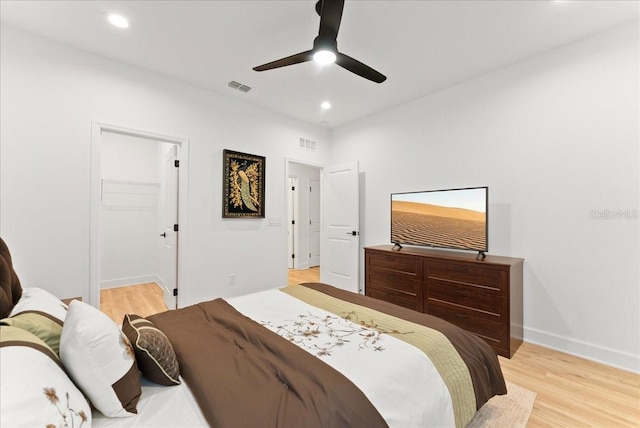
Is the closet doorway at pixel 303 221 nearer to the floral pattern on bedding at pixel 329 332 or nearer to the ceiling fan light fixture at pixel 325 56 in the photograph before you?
the ceiling fan light fixture at pixel 325 56

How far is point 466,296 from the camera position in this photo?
109 inches

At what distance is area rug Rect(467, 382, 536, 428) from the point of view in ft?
5.56

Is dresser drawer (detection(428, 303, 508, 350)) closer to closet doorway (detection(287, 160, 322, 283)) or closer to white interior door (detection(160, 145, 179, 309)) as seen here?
white interior door (detection(160, 145, 179, 309))

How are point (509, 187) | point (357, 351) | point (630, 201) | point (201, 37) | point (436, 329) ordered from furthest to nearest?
point (509, 187) < point (201, 37) < point (630, 201) < point (436, 329) < point (357, 351)

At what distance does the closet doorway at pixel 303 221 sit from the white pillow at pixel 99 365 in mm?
5347

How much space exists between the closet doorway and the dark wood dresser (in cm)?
318

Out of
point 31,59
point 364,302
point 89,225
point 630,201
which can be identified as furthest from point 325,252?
point 31,59

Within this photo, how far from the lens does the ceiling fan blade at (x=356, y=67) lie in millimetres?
1958

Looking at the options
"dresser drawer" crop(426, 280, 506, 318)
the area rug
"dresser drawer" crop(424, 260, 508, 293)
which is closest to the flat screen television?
"dresser drawer" crop(424, 260, 508, 293)

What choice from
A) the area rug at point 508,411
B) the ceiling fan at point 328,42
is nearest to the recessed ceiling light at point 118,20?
the ceiling fan at point 328,42

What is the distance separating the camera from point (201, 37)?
2.51 metres

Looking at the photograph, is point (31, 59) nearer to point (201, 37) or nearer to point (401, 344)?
point (201, 37)

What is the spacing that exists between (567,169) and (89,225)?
4.66 metres

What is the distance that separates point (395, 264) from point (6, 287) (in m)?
3.19
